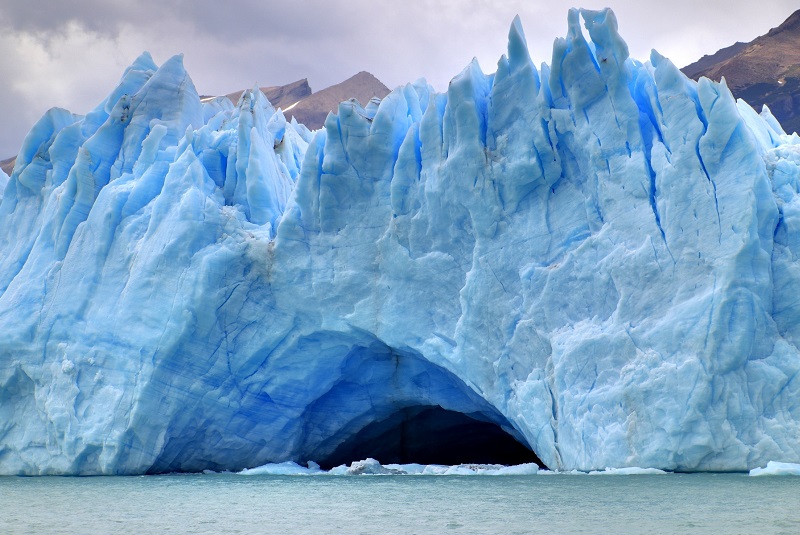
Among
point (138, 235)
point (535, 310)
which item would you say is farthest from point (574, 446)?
point (138, 235)

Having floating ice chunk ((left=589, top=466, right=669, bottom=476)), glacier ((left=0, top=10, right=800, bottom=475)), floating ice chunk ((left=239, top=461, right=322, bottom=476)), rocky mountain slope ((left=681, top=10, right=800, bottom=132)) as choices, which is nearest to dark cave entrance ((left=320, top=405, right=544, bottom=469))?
glacier ((left=0, top=10, right=800, bottom=475))

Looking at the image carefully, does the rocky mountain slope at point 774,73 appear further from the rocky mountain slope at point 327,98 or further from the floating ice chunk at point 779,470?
the floating ice chunk at point 779,470

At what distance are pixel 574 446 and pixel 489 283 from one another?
2.62 meters

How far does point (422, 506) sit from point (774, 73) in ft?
94.2

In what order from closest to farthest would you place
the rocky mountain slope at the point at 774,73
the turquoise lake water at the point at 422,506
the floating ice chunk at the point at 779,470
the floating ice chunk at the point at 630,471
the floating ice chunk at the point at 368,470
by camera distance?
1. the turquoise lake water at the point at 422,506
2. the floating ice chunk at the point at 779,470
3. the floating ice chunk at the point at 630,471
4. the floating ice chunk at the point at 368,470
5. the rocky mountain slope at the point at 774,73

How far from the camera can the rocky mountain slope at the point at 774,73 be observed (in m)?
31.2

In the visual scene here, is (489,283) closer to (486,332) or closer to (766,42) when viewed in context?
(486,332)

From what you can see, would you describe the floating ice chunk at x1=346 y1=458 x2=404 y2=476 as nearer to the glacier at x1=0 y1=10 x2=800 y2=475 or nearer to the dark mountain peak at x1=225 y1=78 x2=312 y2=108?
the glacier at x1=0 y1=10 x2=800 y2=475

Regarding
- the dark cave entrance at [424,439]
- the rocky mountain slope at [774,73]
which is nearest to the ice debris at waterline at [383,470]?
the dark cave entrance at [424,439]

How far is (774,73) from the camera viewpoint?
3228 centimetres

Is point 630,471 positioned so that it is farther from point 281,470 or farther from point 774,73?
point 774,73

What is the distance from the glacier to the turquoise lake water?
1314 millimetres

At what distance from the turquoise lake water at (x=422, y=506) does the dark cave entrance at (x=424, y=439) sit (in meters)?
3.60

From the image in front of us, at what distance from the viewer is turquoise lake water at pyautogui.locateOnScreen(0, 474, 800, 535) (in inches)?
281
